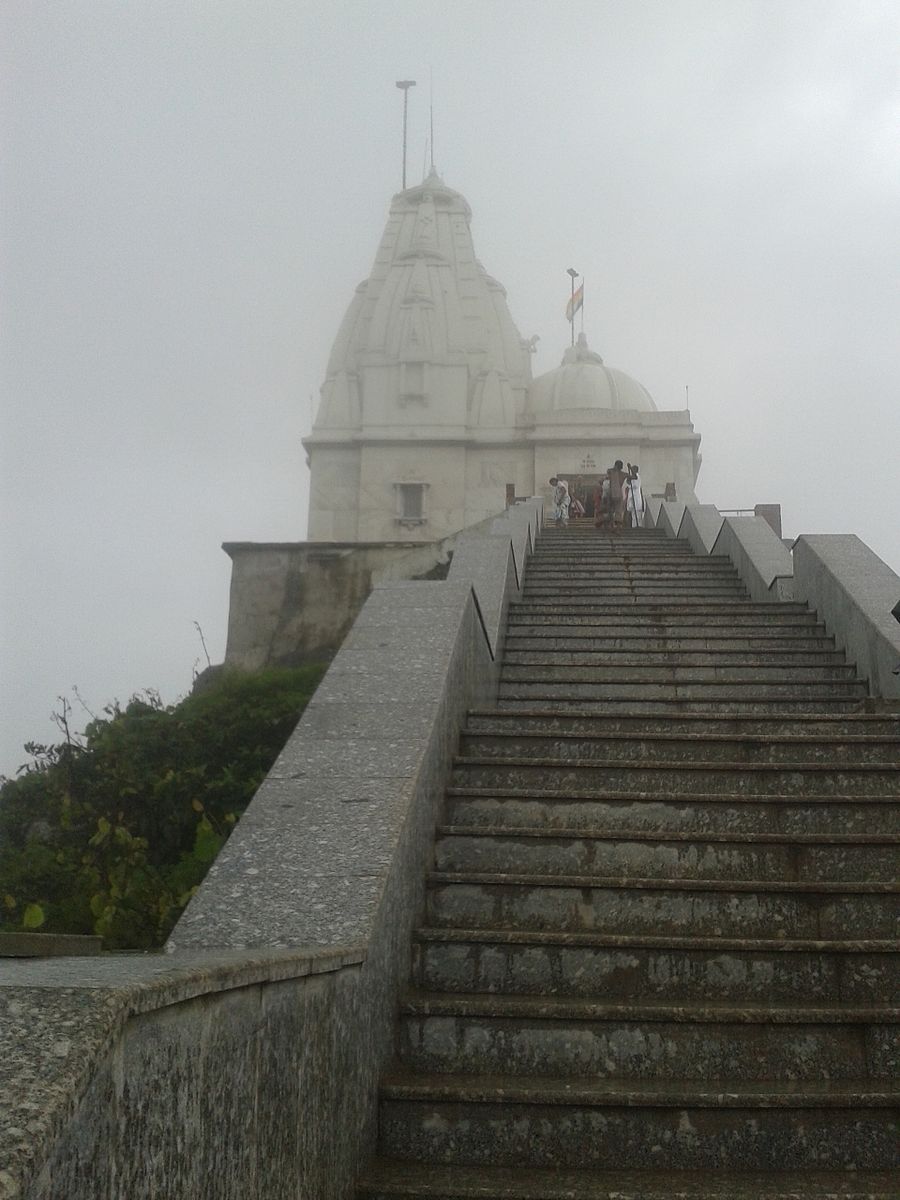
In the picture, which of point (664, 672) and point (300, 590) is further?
point (300, 590)

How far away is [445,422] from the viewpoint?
44156 millimetres

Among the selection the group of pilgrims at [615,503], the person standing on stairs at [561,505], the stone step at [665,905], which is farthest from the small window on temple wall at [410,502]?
the stone step at [665,905]

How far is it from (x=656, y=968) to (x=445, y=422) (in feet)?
132

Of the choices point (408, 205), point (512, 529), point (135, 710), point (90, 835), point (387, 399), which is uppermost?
point (408, 205)

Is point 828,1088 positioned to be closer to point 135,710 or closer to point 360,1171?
point 360,1171

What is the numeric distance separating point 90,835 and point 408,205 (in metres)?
45.3

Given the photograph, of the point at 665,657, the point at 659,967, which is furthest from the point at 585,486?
the point at 659,967

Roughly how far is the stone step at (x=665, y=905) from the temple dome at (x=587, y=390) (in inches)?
1579

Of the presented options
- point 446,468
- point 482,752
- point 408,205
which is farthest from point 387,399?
point 482,752

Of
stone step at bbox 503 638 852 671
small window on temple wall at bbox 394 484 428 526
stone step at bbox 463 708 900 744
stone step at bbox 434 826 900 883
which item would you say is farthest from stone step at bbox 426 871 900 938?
small window on temple wall at bbox 394 484 428 526

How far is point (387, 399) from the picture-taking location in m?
45.0

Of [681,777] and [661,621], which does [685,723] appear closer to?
[681,777]

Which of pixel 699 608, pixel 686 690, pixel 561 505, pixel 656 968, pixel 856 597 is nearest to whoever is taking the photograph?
pixel 656 968

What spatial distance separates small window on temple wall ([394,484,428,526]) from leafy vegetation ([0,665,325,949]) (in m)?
30.0
